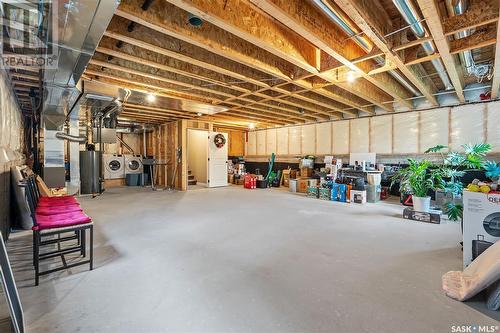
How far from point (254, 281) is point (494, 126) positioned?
6607 millimetres

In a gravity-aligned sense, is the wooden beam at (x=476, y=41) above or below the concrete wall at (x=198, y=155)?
above

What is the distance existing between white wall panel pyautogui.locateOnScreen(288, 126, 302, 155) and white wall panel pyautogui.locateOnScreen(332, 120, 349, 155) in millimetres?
1426

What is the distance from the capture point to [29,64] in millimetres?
3008

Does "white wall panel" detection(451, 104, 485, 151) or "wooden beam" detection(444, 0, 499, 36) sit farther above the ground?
"wooden beam" detection(444, 0, 499, 36)

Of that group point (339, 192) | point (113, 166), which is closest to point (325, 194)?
point (339, 192)

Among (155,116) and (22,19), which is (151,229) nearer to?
(22,19)

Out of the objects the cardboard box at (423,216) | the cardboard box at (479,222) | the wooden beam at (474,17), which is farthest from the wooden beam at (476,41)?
the cardboard box at (423,216)

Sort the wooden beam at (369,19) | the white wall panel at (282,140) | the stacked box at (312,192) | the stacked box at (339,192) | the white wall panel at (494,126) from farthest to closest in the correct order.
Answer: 1. the white wall panel at (282,140)
2. the stacked box at (312,192)
3. the stacked box at (339,192)
4. the white wall panel at (494,126)
5. the wooden beam at (369,19)

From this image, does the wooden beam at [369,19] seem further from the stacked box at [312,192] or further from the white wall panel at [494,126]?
the stacked box at [312,192]

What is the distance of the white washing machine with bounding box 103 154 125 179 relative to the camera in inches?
336

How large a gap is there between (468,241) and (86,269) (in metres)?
3.66

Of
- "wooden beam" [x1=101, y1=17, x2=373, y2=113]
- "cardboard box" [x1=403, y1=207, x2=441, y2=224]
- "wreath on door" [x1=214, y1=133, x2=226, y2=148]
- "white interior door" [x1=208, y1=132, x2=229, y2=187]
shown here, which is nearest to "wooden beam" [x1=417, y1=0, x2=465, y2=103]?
"wooden beam" [x1=101, y1=17, x2=373, y2=113]

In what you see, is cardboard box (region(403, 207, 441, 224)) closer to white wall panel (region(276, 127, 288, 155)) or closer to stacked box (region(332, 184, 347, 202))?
stacked box (region(332, 184, 347, 202))

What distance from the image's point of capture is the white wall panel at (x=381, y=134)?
264 inches
